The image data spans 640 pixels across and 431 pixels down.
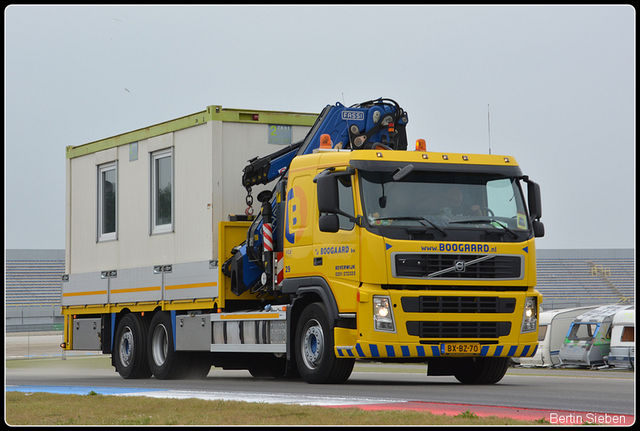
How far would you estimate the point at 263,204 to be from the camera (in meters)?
15.7

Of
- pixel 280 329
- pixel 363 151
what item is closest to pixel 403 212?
pixel 363 151

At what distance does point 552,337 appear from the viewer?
30906 mm

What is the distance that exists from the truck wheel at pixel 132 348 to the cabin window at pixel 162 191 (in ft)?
6.11

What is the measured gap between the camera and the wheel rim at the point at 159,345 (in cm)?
1800

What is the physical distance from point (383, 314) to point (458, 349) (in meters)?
1.18

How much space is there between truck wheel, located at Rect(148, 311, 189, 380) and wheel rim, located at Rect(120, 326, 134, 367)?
63 centimetres

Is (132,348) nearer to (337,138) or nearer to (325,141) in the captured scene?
(337,138)

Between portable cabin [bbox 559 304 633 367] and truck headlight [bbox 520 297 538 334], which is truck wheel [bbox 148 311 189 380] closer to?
truck headlight [bbox 520 297 538 334]

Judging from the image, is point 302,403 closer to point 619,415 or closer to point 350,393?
point 350,393

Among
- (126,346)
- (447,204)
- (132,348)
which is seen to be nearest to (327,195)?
(447,204)

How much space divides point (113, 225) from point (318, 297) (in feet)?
22.0

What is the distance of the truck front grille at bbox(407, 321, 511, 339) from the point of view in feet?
43.5

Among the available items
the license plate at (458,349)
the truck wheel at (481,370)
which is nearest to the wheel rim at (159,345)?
the truck wheel at (481,370)

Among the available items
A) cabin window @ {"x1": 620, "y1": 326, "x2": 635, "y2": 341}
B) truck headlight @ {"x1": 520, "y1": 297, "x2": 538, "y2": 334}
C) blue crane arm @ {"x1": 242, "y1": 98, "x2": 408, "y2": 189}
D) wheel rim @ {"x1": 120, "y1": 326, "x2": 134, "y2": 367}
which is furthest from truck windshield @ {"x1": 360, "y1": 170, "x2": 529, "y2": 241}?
cabin window @ {"x1": 620, "y1": 326, "x2": 635, "y2": 341}
